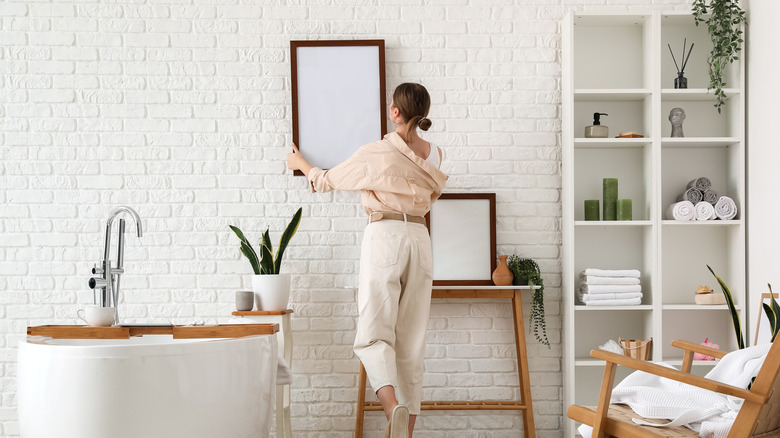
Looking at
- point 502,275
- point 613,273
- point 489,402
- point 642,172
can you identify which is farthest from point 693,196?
point 489,402

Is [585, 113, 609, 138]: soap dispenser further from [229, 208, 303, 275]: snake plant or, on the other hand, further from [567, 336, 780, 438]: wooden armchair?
[567, 336, 780, 438]: wooden armchair

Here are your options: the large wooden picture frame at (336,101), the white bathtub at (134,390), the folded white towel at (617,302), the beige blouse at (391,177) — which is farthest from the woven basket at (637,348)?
the white bathtub at (134,390)

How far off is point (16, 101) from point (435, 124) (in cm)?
217

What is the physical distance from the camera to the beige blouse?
9.07ft

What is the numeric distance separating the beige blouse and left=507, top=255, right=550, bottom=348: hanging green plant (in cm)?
65

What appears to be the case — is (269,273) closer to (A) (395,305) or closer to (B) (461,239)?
(A) (395,305)

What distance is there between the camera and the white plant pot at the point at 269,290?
3012 millimetres

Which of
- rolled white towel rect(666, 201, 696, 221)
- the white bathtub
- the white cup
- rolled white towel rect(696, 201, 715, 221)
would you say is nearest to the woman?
the white bathtub

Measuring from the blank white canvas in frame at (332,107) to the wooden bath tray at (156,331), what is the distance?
133 centimetres

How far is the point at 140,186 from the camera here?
3.40 meters

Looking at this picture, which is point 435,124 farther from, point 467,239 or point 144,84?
point 144,84

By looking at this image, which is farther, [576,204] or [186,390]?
[576,204]

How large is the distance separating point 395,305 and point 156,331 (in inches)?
37.6

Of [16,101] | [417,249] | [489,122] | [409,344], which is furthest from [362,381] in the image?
[16,101]
